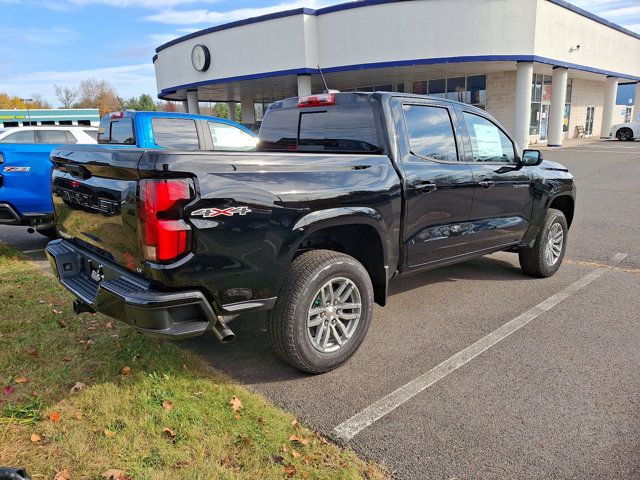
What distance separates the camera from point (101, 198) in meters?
3.00

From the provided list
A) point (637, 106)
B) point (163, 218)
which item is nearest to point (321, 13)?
point (163, 218)

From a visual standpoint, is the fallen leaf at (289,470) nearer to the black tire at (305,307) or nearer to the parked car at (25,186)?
the black tire at (305,307)

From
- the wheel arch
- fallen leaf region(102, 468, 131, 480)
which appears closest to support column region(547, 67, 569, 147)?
the wheel arch

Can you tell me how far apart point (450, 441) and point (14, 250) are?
21.7 feet

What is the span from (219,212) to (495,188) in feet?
9.96

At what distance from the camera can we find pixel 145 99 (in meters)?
87.0

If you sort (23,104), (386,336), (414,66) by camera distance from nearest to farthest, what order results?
(386,336)
(414,66)
(23,104)

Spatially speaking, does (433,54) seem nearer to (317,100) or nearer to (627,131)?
(627,131)

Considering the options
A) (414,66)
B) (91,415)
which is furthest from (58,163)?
(414,66)

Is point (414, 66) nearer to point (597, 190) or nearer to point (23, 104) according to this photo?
point (597, 190)

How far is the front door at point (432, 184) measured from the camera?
12.8 feet

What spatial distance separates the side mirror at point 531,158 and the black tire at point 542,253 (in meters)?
0.77

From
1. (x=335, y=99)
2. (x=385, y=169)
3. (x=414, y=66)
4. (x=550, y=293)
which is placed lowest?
(x=550, y=293)

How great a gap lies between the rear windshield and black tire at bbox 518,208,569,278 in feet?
8.64
